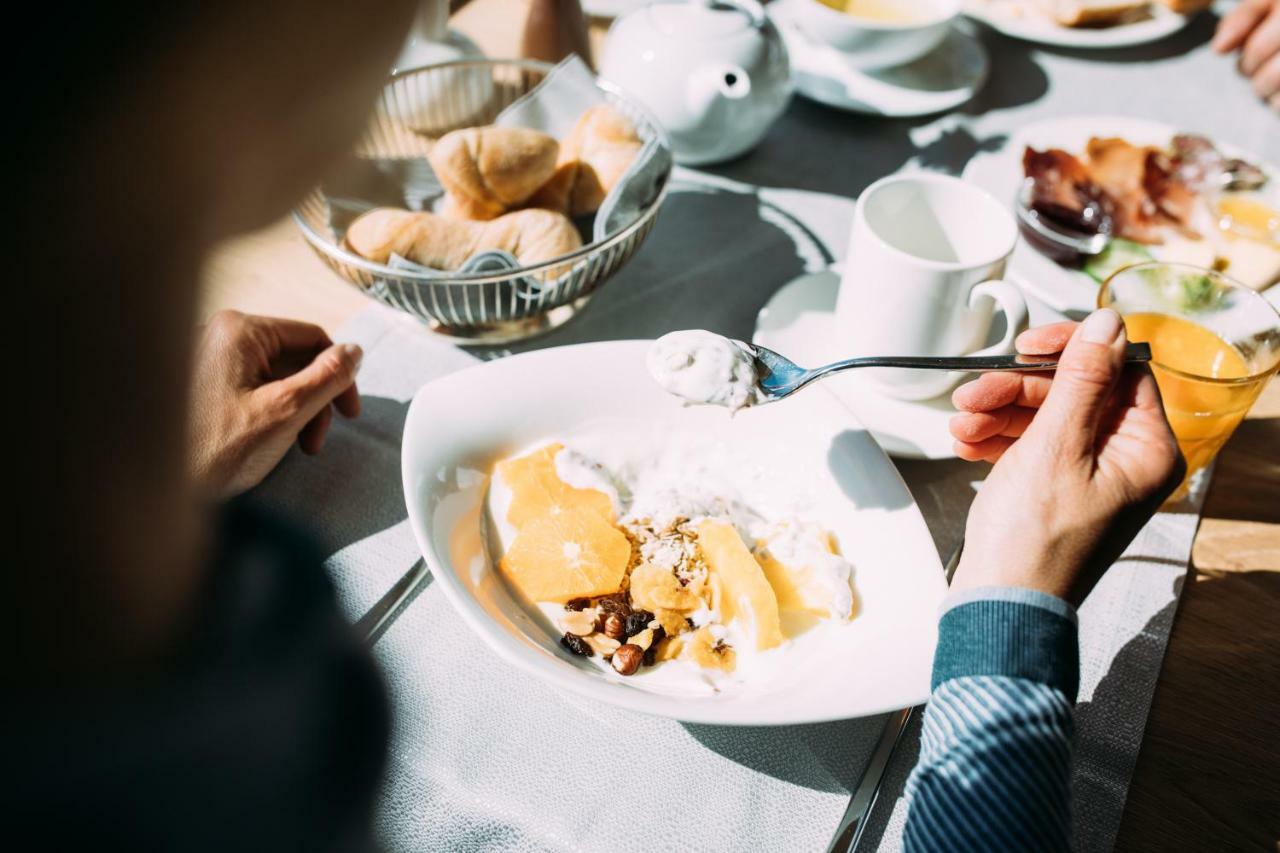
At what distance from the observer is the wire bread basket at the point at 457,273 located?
0.77 m

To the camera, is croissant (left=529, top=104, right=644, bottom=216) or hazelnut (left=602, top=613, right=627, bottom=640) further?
croissant (left=529, top=104, right=644, bottom=216)

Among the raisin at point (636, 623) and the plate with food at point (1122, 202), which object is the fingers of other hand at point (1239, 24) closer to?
the plate with food at point (1122, 202)

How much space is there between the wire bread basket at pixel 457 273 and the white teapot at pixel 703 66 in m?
0.06

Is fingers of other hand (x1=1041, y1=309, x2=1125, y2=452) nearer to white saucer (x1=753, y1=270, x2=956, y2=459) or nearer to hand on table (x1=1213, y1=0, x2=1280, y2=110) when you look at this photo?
white saucer (x1=753, y1=270, x2=956, y2=459)

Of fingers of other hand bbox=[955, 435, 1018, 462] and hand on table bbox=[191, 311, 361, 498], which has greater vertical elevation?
hand on table bbox=[191, 311, 361, 498]

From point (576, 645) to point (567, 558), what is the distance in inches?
2.5

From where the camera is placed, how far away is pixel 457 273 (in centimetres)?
75

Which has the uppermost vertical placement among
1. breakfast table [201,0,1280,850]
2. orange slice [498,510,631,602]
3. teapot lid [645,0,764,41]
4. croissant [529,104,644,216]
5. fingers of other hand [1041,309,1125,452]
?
teapot lid [645,0,764,41]

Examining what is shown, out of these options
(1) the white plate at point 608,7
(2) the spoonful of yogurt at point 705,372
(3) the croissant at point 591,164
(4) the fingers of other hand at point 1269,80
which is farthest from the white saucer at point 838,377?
(4) the fingers of other hand at point 1269,80

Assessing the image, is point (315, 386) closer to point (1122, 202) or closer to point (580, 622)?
point (580, 622)

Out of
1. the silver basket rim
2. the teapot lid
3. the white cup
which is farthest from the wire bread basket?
the white cup

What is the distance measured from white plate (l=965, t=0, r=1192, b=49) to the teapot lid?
560mm

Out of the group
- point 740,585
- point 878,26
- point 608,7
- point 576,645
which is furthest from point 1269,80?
point 576,645

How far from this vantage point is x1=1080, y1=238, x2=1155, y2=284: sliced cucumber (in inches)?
37.1
